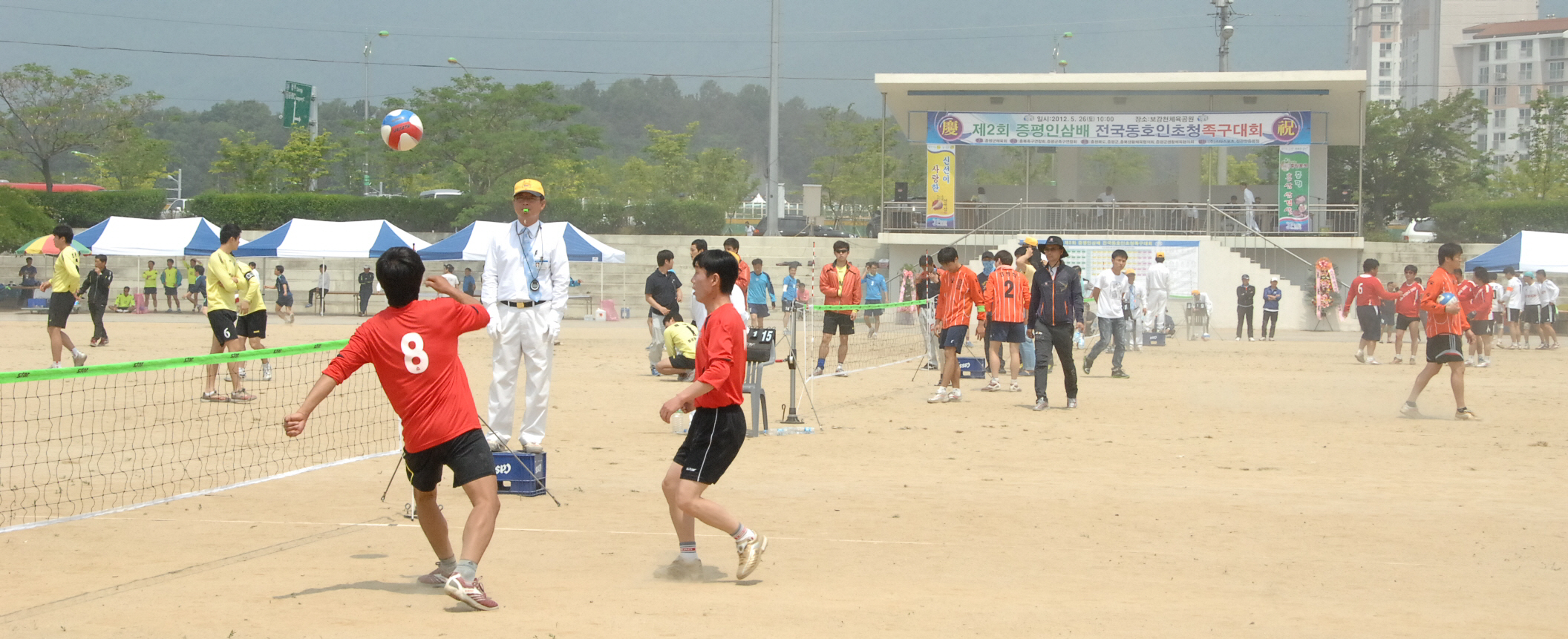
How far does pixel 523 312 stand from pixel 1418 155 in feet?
177

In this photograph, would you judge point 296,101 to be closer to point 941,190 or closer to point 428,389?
point 941,190

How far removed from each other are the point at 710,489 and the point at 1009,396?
7.01m

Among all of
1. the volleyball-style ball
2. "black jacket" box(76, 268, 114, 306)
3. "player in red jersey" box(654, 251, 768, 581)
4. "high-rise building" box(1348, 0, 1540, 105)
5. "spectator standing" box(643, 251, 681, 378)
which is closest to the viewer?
"player in red jersey" box(654, 251, 768, 581)

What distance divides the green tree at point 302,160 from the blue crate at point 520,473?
46.1 meters

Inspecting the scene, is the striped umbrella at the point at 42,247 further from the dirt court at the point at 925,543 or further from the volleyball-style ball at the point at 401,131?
the dirt court at the point at 925,543

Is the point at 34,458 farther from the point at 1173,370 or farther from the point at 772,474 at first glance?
the point at 1173,370

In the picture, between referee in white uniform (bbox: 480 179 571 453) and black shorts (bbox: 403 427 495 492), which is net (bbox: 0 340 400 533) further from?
black shorts (bbox: 403 427 495 492)

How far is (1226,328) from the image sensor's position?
3006 centimetres

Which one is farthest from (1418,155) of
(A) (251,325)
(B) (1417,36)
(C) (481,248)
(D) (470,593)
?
(B) (1417,36)

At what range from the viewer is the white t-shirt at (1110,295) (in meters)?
17.5

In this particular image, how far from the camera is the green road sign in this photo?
53.7 metres

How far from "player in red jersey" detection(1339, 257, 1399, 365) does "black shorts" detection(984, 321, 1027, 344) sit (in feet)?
28.6

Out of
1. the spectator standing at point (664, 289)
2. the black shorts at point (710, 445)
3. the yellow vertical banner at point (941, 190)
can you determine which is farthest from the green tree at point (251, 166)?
the black shorts at point (710, 445)

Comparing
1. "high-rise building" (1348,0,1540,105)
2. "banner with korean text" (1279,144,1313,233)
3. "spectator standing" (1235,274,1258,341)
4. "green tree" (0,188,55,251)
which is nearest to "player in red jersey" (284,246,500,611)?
"spectator standing" (1235,274,1258,341)
